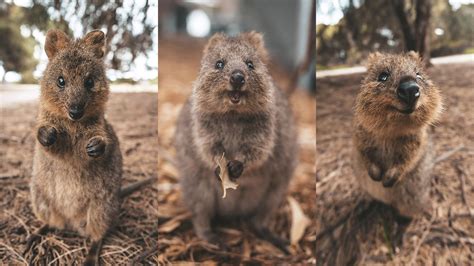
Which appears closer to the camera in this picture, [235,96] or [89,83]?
[89,83]

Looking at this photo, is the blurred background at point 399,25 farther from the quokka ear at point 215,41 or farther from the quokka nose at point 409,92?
the quokka ear at point 215,41

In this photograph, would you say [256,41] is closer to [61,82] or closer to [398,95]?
[398,95]

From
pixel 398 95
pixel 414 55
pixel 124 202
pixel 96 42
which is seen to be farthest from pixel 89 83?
pixel 414 55

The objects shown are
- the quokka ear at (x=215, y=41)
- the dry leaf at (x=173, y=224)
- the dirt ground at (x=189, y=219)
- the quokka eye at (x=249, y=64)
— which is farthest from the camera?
the dry leaf at (x=173, y=224)

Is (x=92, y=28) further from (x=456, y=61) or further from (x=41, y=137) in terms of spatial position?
(x=456, y=61)

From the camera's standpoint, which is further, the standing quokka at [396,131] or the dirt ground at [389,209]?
the dirt ground at [389,209]

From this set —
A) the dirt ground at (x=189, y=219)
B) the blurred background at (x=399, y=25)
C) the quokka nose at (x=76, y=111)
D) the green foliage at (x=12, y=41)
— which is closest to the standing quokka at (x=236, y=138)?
the dirt ground at (x=189, y=219)
